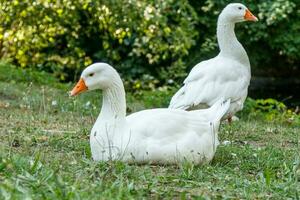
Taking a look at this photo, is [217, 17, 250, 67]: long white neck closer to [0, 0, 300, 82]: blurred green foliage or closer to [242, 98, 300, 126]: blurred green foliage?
[242, 98, 300, 126]: blurred green foliage

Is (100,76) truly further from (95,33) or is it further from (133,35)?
(95,33)

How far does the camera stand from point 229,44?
31.4 ft

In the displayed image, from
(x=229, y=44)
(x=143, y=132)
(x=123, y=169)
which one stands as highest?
(x=229, y=44)

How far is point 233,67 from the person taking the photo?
9086 millimetres

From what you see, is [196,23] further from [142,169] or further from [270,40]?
[142,169]

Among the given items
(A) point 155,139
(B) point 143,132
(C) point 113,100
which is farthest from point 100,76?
(A) point 155,139

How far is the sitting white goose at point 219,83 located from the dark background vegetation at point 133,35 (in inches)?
247

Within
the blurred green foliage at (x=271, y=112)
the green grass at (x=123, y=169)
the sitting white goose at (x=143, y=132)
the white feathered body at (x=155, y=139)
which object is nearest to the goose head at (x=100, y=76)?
the sitting white goose at (x=143, y=132)

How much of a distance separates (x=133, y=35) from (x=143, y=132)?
11.1 meters

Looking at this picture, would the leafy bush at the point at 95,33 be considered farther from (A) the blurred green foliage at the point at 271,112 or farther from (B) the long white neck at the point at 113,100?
(B) the long white neck at the point at 113,100

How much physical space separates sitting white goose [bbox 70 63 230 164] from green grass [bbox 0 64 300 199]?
0.46ft

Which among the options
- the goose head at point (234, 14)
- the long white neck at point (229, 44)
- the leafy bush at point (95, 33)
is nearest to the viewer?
the long white neck at point (229, 44)

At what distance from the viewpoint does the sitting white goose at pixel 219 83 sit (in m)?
8.56

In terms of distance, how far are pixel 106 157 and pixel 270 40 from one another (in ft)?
44.4
